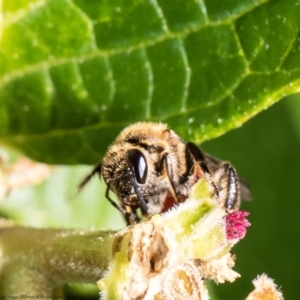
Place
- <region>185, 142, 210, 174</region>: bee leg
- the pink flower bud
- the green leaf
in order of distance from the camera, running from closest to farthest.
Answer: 1. the pink flower bud
2. the green leaf
3. <region>185, 142, 210, 174</region>: bee leg

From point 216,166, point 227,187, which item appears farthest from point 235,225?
point 216,166

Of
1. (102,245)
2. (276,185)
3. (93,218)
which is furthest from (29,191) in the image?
(102,245)

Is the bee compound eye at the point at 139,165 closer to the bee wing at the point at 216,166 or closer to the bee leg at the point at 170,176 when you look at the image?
the bee leg at the point at 170,176

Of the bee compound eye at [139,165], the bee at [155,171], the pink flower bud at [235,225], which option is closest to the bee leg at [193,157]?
the bee at [155,171]

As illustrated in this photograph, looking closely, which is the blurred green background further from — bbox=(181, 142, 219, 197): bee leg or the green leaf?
bbox=(181, 142, 219, 197): bee leg

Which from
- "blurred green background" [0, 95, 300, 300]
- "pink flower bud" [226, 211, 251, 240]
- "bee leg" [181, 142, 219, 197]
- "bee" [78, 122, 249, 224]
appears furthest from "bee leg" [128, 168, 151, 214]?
"blurred green background" [0, 95, 300, 300]
